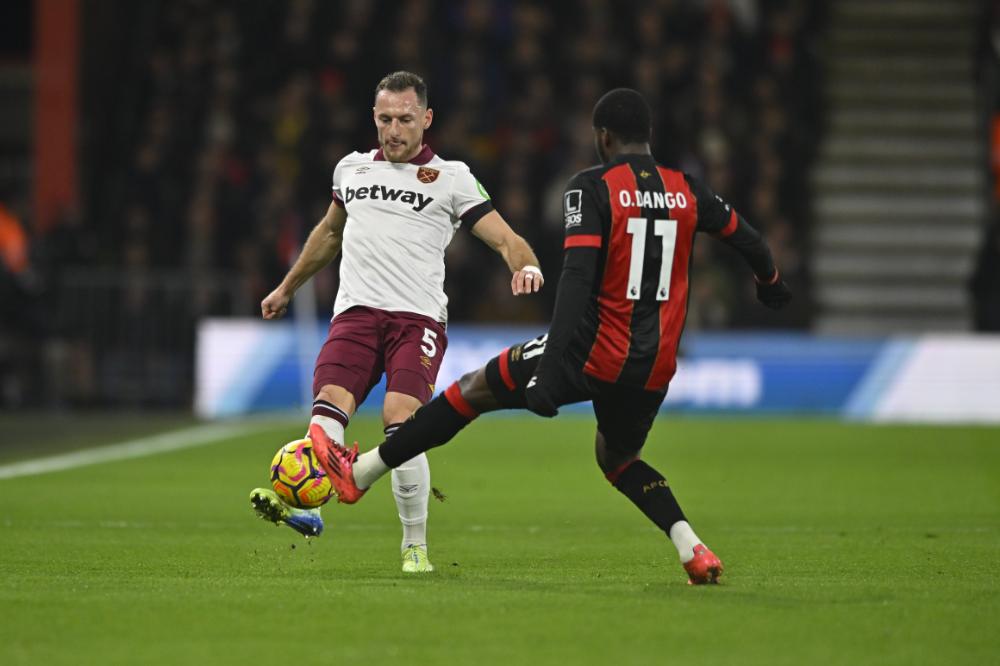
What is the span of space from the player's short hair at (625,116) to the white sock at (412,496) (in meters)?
1.67

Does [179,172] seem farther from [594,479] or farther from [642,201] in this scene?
[642,201]

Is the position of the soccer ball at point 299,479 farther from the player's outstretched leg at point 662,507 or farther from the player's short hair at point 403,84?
the player's short hair at point 403,84

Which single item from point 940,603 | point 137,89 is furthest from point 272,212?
point 940,603

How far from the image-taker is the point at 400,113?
7.69 meters

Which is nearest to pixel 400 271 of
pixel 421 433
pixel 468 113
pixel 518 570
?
pixel 421 433

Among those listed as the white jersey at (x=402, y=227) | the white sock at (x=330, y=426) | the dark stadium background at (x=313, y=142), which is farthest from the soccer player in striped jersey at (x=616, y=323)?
the dark stadium background at (x=313, y=142)

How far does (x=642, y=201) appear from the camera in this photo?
6.96m

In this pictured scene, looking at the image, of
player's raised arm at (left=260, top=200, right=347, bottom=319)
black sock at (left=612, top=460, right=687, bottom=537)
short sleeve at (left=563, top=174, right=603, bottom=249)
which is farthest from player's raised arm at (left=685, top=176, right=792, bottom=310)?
player's raised arm at (left=260, top=200, right=347, bottom=319)

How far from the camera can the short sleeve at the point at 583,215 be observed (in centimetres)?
685

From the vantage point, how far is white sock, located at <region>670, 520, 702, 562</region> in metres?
7.00

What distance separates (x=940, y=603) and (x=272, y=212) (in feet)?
51.6

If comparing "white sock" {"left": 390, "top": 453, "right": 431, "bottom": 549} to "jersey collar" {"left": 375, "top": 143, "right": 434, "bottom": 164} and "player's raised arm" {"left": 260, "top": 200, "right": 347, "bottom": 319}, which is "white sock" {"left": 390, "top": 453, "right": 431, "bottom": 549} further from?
"jersey collar" {"left": 375, "top": 143, "right": 434, "bottom": 164}

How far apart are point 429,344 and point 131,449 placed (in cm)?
873

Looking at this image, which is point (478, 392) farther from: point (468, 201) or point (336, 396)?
point (468, 201)
